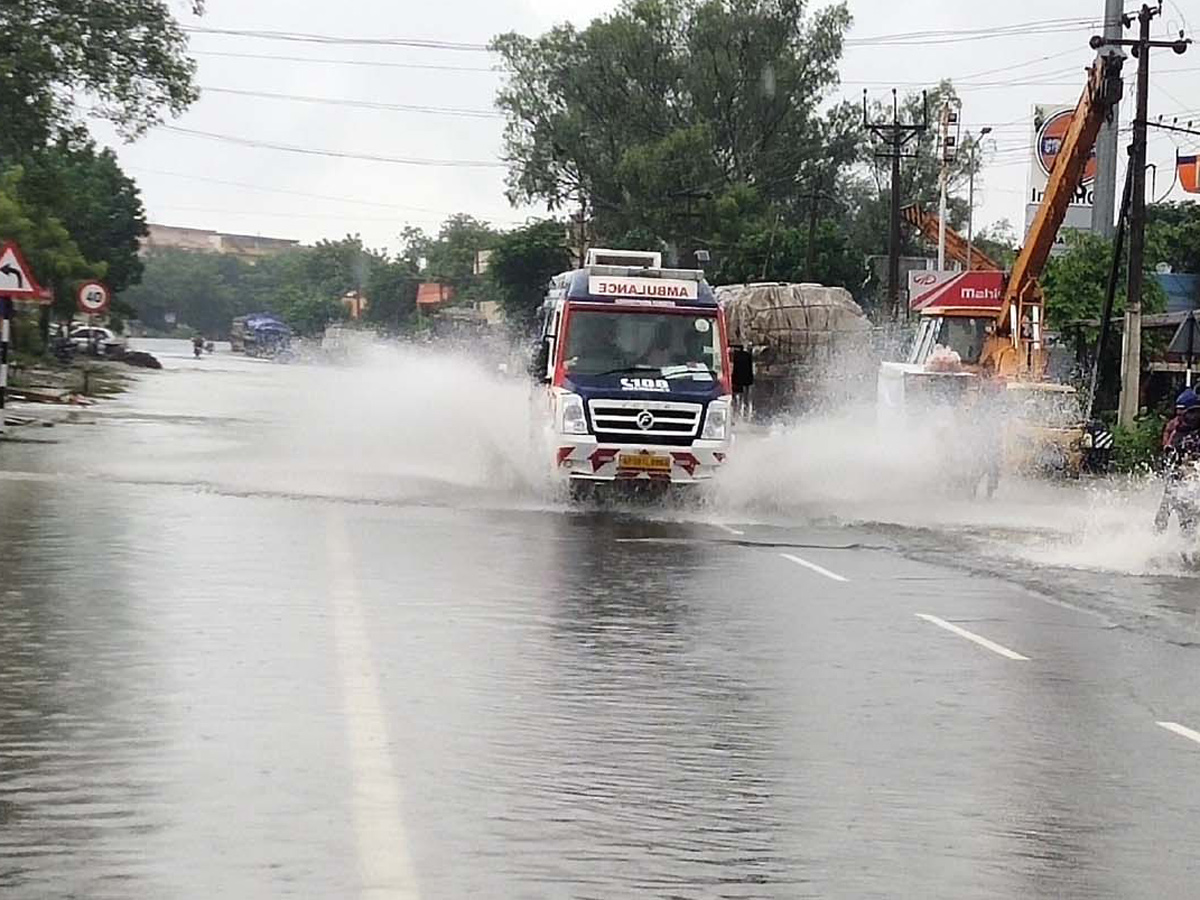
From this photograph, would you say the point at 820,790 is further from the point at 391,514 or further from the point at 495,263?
the point at 495,263

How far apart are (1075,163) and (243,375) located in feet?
188

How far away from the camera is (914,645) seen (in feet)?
41.1

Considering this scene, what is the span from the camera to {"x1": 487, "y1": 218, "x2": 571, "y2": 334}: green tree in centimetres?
10256

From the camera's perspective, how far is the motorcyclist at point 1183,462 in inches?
739

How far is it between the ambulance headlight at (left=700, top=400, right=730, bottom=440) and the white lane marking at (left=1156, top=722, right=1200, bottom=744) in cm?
1265

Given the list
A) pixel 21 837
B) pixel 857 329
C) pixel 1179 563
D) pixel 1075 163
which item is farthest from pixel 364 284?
pixel 21 837

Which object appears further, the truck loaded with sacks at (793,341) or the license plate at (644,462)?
the truck loaded with sacks at (793,341)

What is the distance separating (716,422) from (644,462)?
957mm

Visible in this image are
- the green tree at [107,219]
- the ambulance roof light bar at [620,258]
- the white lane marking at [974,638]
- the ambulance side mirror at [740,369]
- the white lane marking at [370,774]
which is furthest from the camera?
the green tree at [107,219]

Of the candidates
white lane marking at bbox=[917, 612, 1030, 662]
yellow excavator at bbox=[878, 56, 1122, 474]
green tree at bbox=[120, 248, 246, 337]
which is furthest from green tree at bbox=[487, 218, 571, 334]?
green tree at bbox=[120, 248, 246, 337]

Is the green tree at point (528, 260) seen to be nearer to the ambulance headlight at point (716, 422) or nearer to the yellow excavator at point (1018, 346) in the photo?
the yellow excavator at point (1018, 346)

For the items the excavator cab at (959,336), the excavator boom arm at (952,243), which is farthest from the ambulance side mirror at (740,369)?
the excavator boom arm at (952,243)

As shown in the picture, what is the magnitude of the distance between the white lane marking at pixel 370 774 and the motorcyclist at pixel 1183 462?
876cm

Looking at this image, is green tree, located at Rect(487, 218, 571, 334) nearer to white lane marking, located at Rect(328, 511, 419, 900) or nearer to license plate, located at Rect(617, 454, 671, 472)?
license plate, located at Rect(617, 454, 671, 472)
